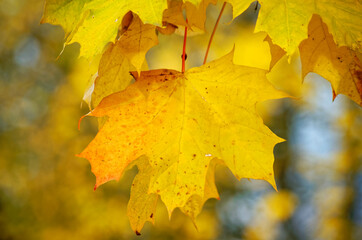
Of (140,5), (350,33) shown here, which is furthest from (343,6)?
(140,5)

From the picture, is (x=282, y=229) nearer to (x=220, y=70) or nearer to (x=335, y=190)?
(x=335, y=190)

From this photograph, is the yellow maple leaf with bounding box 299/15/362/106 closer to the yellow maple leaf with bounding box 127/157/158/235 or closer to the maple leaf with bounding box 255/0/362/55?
the maple leaf with bounding box 255/0/362/55

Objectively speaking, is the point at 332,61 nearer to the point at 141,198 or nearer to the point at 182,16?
the point at 182,16

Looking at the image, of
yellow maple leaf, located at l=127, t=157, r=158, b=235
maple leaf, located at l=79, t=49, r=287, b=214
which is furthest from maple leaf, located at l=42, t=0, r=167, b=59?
yellow maple leaf, located at l=127, t=157, r=158, b=235

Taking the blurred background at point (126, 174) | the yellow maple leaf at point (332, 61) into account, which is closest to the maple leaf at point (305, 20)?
the yellow maple leaf at point (332, 61)

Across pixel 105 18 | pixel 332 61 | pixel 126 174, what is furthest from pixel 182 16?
pixel 126 174

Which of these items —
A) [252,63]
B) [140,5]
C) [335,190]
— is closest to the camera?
[140,5]
